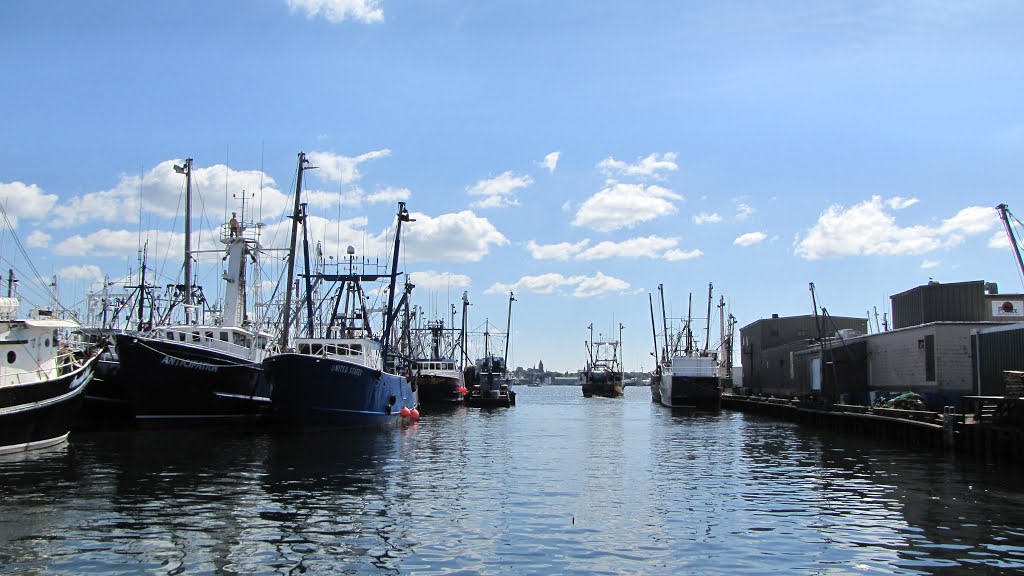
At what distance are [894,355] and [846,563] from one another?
125 ft

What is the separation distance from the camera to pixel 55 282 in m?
56.9

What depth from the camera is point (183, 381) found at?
43.7 metres

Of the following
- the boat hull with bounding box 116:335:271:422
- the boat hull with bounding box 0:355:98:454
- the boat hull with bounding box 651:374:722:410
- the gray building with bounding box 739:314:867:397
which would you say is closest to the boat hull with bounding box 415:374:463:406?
the boat hull with bounding box 651:374:722:410

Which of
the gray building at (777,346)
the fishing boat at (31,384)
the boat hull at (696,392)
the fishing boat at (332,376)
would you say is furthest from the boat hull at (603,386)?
the fishing boat at (31,384)

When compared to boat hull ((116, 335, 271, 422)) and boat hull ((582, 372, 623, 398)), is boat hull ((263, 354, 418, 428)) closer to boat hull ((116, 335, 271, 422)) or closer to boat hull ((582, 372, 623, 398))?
boat hull ((116, 335, 271, 422))

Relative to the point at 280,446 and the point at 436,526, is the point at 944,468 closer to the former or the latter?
the point at 436,526

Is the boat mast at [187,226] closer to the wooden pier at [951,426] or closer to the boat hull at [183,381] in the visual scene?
the boat hull at [183,381]

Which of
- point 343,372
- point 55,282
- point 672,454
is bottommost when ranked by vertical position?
point 672,454

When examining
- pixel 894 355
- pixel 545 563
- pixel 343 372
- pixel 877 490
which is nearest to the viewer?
pixel 545 563

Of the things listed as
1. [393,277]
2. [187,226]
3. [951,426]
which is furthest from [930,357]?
[187,226]

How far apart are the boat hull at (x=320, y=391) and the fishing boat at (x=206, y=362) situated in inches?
194

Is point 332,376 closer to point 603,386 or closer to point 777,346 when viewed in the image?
point 777,346

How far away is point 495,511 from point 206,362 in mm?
28039

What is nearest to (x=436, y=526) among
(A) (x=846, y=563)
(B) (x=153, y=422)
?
(A) (x=846, y=563)
